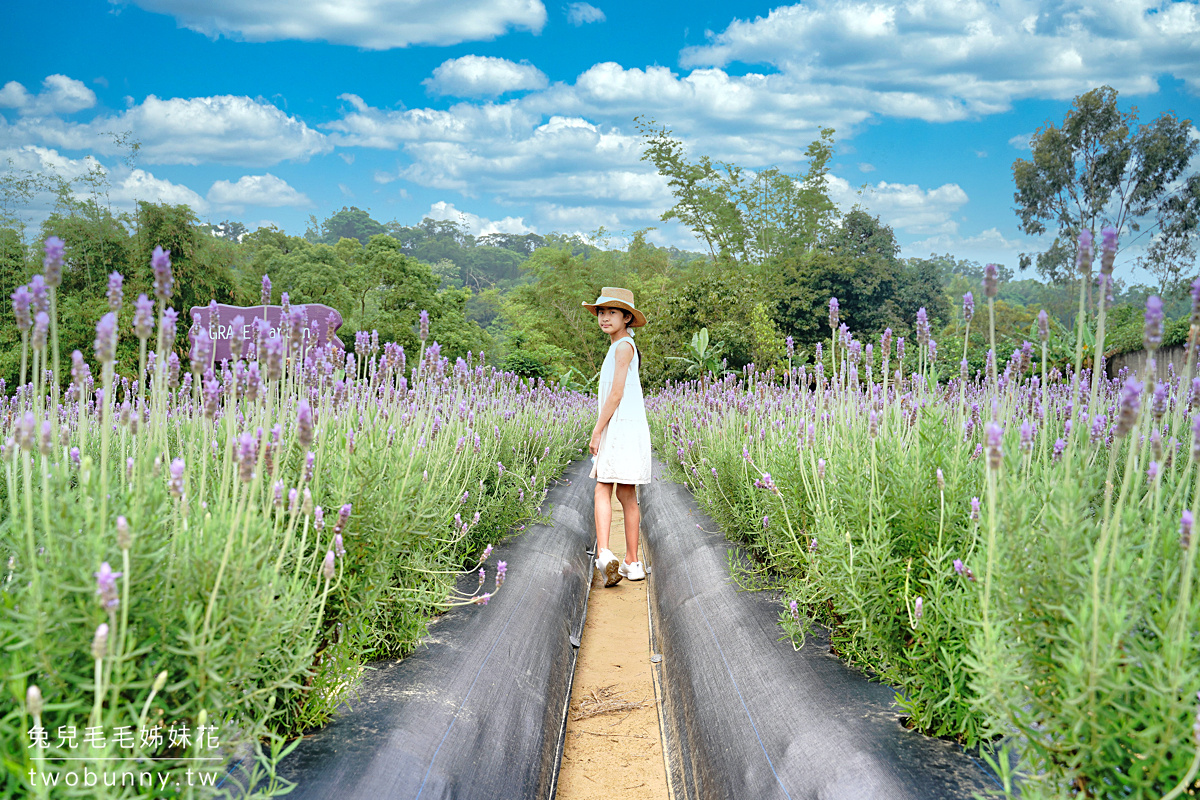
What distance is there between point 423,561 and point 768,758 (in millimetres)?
1601

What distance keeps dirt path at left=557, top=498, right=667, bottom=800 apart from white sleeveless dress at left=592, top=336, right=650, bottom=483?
91 centimetres

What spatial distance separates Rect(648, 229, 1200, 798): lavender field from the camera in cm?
126

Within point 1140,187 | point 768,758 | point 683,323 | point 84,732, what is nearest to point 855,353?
point 768,758

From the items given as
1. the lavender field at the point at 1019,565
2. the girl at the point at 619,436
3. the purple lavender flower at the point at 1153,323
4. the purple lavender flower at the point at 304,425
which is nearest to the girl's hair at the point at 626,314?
the girl at the point at 619,436

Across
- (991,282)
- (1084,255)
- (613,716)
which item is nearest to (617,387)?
(613,716)

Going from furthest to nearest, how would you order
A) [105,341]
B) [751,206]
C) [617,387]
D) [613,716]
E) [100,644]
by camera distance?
[751,206] → [617,387] → [613,716] → [105,341] → [100,644]

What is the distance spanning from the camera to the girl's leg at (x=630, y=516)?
5.14m

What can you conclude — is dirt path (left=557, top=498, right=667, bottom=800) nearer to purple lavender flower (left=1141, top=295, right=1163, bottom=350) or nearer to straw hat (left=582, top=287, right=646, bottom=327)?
straw hat (left=582, top=287, right=646, bottom=327)

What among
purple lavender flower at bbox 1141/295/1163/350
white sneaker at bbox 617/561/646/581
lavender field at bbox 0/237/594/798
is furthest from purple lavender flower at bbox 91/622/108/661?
white sneaker at bbox 617/561/646/581

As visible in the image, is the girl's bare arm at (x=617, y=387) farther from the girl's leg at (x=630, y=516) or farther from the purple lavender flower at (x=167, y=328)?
the purple lavender flower at (x=167, y=328)

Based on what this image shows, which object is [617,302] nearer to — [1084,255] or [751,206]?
[1084,255]

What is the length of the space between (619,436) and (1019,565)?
11.8 ft

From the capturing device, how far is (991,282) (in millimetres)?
1639

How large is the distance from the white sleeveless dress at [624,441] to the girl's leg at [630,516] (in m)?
0.16
